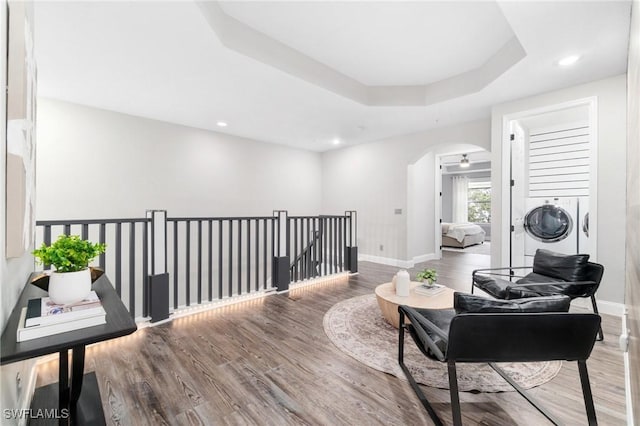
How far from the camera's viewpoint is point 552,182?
3689mm

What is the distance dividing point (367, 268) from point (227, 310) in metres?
3.07

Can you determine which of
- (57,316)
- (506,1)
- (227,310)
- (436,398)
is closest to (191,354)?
(227,310)

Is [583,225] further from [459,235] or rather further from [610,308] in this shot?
[459,235]

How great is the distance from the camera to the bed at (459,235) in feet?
26.4

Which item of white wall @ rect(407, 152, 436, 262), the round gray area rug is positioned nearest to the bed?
white wall @ rect(407, 152, 436, 262)

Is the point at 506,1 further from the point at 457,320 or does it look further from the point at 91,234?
the point at 91,234

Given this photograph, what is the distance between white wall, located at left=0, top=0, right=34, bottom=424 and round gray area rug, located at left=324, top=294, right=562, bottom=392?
76.6 inches

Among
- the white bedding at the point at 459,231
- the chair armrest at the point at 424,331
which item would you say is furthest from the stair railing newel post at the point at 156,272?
the white bedding at the point at 459,231

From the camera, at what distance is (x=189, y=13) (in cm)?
214

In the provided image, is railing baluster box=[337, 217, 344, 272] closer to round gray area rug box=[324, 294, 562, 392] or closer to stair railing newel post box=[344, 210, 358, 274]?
stair railing newel post box=[344, 210, 358, 274]

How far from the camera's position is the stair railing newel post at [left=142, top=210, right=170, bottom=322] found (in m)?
2.78

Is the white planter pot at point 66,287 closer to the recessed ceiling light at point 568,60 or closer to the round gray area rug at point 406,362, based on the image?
the round gray area rug at point 406,362

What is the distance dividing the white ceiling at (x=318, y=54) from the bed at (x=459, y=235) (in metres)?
4.45

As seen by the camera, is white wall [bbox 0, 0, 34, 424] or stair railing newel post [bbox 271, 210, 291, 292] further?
stair railing newel post [bbox 271, 210, 291, 292]
